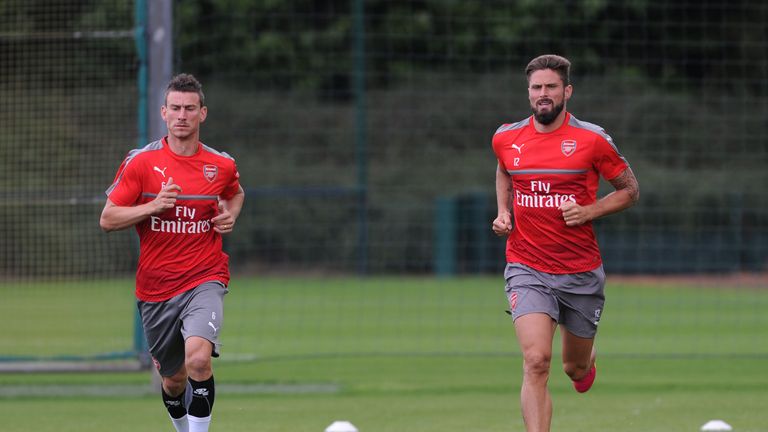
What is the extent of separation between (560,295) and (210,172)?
2.27 metres

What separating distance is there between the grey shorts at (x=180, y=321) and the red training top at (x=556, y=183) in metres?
1.86

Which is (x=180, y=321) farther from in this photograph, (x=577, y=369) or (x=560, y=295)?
(x=577, y=369)

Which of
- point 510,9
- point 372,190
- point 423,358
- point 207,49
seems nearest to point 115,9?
point 423,358

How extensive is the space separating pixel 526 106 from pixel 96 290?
11.2 metres

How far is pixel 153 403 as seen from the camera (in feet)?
33.2

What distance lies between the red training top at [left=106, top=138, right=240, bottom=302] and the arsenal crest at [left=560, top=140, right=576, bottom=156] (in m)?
2.13

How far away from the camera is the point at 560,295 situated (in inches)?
296

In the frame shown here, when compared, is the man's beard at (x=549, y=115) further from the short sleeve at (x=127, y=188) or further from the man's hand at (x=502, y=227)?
the short sleeve at (x=127, y=188)

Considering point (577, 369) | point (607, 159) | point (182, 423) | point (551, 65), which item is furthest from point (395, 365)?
point (551, 65)

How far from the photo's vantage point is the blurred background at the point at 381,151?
1468cm

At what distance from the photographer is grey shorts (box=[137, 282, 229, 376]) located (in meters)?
7.29

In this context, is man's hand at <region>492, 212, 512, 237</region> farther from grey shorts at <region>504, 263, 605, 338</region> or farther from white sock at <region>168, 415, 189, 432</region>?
white sock at <region>168, 415, 189, 432</region>

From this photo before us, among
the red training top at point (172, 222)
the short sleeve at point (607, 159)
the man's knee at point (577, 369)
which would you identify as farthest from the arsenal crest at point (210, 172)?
the man's knee at point (577, 369)

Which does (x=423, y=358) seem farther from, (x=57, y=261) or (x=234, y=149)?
(x=234, y=149)
